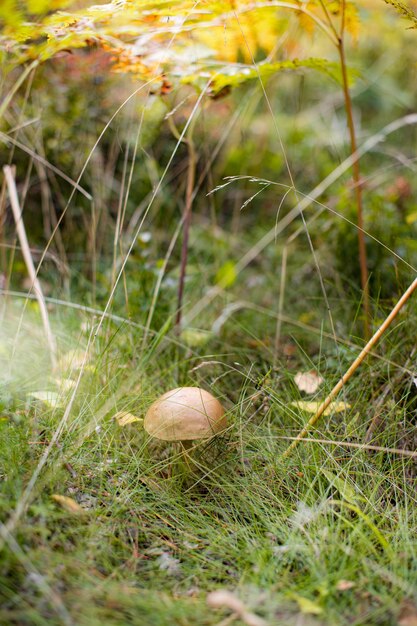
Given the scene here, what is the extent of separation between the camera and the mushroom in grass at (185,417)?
5.77 ft

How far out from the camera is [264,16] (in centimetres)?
245

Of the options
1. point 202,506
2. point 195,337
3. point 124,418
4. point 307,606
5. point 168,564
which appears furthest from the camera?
A: point 195,337

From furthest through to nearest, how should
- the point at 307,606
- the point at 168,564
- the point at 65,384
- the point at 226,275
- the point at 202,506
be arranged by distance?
1. the point at 226,275
2. the point at 65,384
3. the point at 202,506
4. the point at 168,564
5. the point at 307,606

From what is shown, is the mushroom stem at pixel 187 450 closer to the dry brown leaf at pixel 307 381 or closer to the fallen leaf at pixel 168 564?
the fallen leaf at pixel 168 564

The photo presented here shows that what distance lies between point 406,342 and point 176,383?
0.98m

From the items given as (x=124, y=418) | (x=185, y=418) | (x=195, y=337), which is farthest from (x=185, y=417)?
(x=195, y=337)

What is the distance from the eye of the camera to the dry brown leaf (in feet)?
6.96

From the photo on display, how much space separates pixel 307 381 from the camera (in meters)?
2.15

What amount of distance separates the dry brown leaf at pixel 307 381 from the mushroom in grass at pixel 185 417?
1.45 ft

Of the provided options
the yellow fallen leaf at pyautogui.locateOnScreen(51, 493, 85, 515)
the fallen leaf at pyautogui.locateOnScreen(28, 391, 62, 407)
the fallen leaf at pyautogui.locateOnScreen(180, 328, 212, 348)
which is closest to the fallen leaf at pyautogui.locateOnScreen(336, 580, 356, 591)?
the yellow fallen leaf at pyautogui.locateOnScreen(51, 493, 85, 515)

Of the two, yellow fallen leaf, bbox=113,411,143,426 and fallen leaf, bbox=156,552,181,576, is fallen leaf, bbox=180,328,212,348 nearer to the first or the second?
yellow fallen leaf, bbox=113,411,143,426

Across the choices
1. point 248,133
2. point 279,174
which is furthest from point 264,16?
point 248,133

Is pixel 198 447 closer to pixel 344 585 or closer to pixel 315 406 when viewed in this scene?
pixel 315 406

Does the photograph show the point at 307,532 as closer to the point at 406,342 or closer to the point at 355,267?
the point at 406,342
